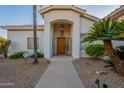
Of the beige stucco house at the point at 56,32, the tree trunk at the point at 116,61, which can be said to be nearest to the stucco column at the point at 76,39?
the beige stucco house at the point at 56,32

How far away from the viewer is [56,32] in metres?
A: 22.6

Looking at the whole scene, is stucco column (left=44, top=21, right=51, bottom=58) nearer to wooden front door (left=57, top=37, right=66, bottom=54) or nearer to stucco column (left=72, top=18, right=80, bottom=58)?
stucco column (left=72, top=18, right=80, bottom=58)

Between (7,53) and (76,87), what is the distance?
15.2 m

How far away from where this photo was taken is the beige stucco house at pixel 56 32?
62.0 ft

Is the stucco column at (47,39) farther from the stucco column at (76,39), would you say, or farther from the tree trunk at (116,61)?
the tree trunk at (116,61)

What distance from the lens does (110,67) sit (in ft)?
41.6

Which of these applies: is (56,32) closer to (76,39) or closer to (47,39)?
(47,39)

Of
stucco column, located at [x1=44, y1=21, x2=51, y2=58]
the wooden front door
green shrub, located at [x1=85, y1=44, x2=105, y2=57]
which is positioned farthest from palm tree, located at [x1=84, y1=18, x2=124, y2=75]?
the wooden front door

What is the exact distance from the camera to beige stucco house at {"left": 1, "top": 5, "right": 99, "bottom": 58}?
18.9m

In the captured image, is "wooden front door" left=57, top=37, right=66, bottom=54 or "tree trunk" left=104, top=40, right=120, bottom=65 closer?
"tree trunk" left=104, top=40, right=120, bottom=65

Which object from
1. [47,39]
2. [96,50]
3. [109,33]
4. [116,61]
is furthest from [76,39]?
[109,33]

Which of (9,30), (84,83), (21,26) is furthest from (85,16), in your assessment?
(84,83)

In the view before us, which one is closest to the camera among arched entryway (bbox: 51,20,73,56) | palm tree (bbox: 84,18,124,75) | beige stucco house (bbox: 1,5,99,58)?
palm tree (bbox: 84,18,124,75)
